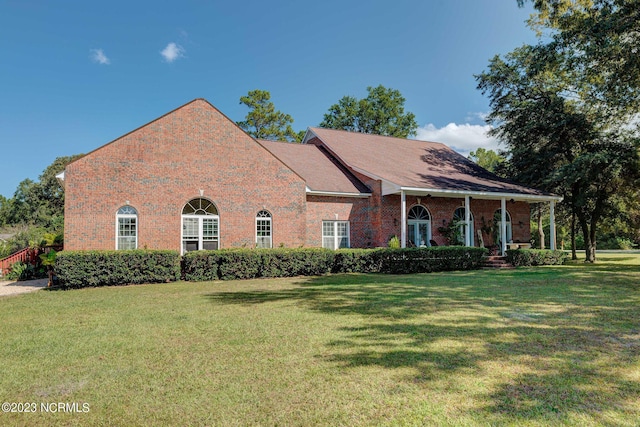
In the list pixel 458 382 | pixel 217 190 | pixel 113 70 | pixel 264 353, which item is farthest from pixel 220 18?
pixel 458 382

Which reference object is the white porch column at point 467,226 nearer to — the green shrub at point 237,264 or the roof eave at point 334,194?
the roof eave at point 334,194

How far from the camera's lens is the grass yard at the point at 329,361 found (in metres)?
3.20

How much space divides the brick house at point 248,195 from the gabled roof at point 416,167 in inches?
5.0

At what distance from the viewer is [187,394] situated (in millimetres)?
3576

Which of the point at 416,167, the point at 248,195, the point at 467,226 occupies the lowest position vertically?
the point at 467,226

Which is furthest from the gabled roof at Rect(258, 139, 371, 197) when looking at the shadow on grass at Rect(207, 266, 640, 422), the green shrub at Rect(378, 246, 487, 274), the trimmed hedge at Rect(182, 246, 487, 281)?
the shadow on grass at Rect(207, 266, 640, 422)

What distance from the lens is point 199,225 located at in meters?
15.2

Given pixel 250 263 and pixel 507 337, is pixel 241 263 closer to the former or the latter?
pixel 250 263

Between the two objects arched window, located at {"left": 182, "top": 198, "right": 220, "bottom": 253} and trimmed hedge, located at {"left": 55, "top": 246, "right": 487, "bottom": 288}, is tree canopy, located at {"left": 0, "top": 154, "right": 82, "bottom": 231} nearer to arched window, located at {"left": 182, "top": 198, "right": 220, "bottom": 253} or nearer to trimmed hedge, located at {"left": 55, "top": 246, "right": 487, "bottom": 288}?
arched window, located at {"left": 182, "top": 198, "right": 220, "bottom": 253}

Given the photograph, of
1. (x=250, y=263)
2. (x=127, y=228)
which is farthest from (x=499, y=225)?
(x=127, y=228)

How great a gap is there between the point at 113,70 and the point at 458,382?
20988mm

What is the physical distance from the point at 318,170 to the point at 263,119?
70.1 feet

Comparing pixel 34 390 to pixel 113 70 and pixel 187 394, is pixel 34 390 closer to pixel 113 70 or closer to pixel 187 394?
pixel 187 394

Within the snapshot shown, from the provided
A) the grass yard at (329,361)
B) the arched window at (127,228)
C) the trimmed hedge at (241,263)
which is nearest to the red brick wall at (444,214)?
the trimmed hedge at (241,263)
